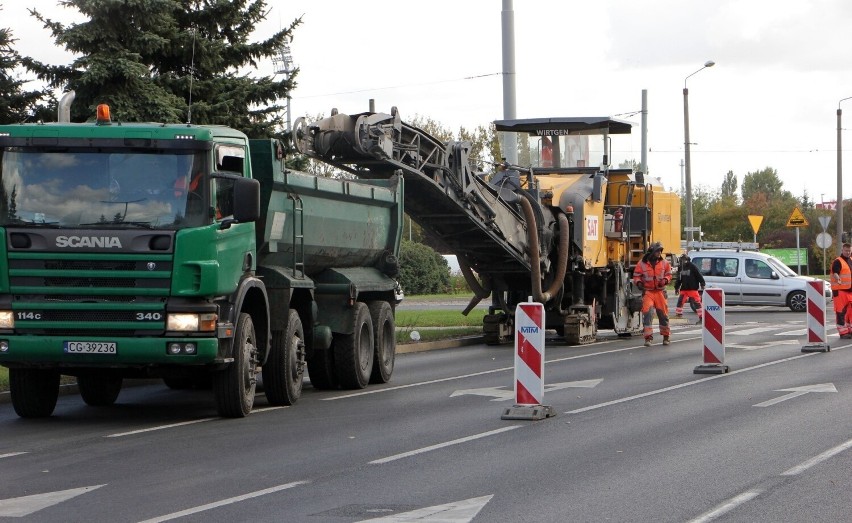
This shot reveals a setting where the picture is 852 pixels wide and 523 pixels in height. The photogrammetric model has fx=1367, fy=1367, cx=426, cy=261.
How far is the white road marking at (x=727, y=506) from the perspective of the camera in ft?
25.6

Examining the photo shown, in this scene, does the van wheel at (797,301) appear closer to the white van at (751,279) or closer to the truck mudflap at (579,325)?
the white van at (751,279)

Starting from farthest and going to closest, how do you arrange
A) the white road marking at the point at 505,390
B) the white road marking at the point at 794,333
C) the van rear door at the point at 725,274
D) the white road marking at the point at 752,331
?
the van rear door at the point at 725,274 < the white road marking at the point at 752,331 < the white road marking at the point at 794,333 < the white road marking at the point at 505,390

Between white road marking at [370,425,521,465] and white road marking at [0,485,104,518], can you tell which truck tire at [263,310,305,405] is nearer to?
white road marking at [370,425,521,465]

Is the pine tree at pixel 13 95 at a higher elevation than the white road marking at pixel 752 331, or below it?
higher

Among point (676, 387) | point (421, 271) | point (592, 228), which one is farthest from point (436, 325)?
point (421, 271)

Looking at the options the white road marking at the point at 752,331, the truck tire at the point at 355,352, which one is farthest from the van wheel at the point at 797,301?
the truck tire at the point at 355,352

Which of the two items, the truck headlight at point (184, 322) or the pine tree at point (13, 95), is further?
the pine tree at point (13, 95)

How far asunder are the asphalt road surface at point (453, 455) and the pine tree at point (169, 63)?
8054 millimetres

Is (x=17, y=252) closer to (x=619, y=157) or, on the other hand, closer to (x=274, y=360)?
(x=274, y=360)

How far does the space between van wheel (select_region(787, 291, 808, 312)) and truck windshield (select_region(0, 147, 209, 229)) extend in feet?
88.4

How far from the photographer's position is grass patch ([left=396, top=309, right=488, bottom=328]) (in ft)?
95.3

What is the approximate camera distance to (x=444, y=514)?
8.05m

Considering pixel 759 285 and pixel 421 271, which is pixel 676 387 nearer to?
pixel 759 285

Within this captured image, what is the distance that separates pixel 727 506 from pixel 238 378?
602cm
